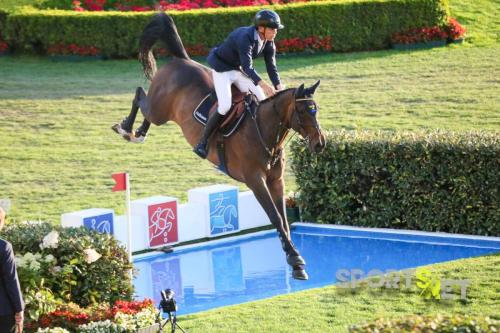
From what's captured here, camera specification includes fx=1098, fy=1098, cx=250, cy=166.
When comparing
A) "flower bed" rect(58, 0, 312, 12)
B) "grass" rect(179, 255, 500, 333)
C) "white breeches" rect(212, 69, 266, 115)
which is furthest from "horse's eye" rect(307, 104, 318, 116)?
"flower bed" rect(58, 0, 312, 12)

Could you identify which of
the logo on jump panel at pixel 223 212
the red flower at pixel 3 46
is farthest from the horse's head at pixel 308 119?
the red flower at pixel 3 46

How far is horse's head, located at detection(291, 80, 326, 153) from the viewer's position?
1129 centimetres

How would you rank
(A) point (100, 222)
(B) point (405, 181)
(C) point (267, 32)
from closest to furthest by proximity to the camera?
(C) point (267, 32) → (A) point (100, 222) → (B) point (405, 181)

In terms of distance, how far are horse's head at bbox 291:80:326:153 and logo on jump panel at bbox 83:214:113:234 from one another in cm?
493

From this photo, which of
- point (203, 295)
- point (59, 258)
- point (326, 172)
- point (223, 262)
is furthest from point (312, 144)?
point (326, 172)

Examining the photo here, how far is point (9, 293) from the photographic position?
30.6 ft

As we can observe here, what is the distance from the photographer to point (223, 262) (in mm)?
16656

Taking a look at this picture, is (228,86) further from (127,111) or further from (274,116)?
(127,111)

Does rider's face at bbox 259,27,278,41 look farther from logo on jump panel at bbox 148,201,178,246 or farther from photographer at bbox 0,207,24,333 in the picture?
logo on jump panel at bbox 148,201,178,246

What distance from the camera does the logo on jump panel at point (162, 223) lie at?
55.0ft

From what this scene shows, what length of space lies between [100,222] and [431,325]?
26.8ft

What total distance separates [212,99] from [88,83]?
45.7 ft

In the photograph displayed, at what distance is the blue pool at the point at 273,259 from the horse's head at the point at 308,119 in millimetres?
3697

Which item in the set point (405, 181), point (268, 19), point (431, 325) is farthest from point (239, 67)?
point (405, 181)
